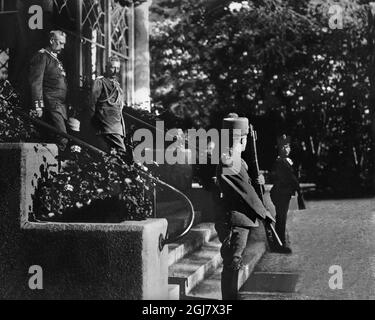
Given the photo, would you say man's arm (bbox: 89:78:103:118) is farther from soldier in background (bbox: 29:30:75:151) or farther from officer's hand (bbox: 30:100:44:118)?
officer's hand (bbox: 30:100:44:118)

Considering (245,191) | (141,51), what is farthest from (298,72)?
(245,191)

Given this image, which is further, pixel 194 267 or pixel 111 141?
pixel 111 141

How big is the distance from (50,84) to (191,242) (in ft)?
9.27

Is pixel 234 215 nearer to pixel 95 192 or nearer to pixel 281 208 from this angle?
pixel 95 192

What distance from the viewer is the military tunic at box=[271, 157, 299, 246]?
8.24 metres

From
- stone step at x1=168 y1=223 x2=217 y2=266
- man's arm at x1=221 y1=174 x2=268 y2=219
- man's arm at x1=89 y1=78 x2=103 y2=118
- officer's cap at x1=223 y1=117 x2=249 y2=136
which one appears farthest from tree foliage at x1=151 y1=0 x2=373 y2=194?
man's arm at x1=221 y1=174 x2=268 y2=219

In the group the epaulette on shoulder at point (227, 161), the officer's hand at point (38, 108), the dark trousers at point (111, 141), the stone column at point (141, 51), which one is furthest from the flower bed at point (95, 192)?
the stone column at point (141, 51)

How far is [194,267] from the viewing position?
673 centimetres

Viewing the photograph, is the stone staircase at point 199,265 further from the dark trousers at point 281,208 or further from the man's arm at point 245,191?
the man's arm at point 245,191

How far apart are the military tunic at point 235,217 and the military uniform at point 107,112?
2.63 m

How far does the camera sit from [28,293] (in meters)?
5.55

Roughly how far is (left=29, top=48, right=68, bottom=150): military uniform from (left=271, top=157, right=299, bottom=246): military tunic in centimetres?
311

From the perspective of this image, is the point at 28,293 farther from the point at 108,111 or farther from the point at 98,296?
the point at 108,111
